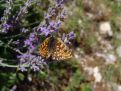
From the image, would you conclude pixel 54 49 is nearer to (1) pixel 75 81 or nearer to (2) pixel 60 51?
(2) pixel 60 51

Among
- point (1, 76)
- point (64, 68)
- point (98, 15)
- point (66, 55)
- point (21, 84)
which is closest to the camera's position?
point (66, 55)

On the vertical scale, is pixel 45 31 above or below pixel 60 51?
above

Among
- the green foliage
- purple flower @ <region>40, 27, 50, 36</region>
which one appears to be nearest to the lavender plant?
purple flower @ <region>40, 27, 50, 36</region>

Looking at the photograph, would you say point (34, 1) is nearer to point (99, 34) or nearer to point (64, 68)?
point (64, 68)

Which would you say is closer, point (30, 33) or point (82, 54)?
point (30, 33)

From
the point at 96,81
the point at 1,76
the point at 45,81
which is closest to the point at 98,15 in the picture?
the point at 96,81

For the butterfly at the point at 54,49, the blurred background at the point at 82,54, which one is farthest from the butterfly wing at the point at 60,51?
the blurred background at the point at 82,54

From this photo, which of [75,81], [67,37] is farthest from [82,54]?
[67,37]
